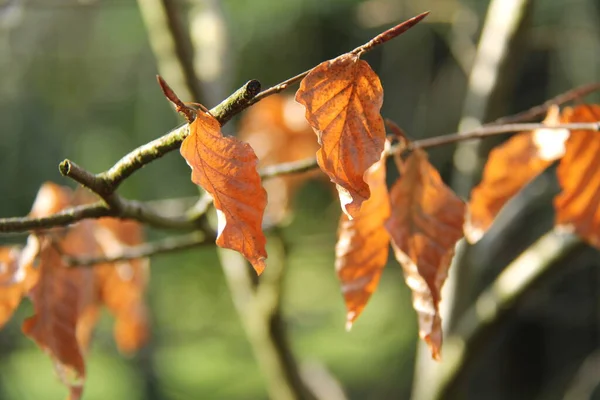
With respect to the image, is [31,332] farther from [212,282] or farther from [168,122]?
[212,282]

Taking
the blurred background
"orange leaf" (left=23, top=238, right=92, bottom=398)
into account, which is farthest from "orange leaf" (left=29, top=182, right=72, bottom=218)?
the blurred background

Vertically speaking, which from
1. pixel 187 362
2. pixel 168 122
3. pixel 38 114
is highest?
pixel 38 114

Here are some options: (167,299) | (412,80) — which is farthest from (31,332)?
(167,299)

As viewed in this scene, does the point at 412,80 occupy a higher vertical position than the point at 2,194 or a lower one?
lower

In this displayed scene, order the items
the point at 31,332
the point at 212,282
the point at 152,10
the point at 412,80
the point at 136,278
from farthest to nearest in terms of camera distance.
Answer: the point at 212,282
the point at 412,80
the point at 152,10
the point at 136,278
the point at 31,332

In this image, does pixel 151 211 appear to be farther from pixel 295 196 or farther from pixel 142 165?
pixel 295 196

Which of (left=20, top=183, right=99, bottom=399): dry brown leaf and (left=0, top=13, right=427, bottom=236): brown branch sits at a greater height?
(left=0, top=13, right=427, bottom=236): brown branch

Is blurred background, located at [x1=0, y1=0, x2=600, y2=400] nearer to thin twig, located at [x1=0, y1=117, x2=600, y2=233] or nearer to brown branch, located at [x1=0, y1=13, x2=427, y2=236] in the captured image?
thin twig, located at [x1=0, y1=117, x2=600, y2=233]

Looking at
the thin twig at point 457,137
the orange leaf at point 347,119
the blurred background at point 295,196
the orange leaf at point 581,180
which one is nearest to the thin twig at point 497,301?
the orange leaf at point 581,180
